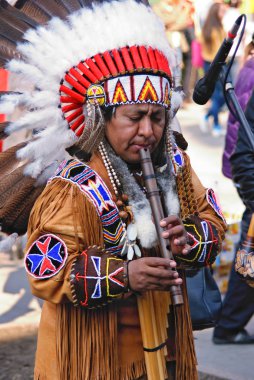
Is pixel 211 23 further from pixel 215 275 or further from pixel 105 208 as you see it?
pixel 105 208

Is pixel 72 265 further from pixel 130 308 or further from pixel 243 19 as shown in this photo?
pixel 243 19

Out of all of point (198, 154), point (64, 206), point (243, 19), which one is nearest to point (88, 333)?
point (64, 206)

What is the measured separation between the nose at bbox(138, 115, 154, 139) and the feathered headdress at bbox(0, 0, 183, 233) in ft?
0.23

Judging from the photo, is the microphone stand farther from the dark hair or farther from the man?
the dark hair

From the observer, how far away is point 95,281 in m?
2.60

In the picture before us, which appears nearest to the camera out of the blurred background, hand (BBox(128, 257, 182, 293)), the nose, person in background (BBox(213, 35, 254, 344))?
hand (BBox(128, 257, 182, 293))

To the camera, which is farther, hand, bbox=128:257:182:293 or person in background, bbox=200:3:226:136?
person in background, bbox=200:3:226:136

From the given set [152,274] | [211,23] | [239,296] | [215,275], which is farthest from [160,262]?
[211,23]

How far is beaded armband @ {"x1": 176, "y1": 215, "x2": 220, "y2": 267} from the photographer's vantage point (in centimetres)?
283

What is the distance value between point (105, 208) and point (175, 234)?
261 mm

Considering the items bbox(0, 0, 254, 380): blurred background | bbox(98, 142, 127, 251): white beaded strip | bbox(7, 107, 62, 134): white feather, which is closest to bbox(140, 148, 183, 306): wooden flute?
bbox(98, 142, 127, 251): white beaded strip

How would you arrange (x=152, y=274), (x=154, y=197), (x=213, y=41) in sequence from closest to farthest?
(x=152, y=274) → (x=154, y=197) → (x=213, y=41)

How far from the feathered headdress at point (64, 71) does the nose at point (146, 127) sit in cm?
7

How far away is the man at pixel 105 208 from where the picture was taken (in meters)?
2.63
